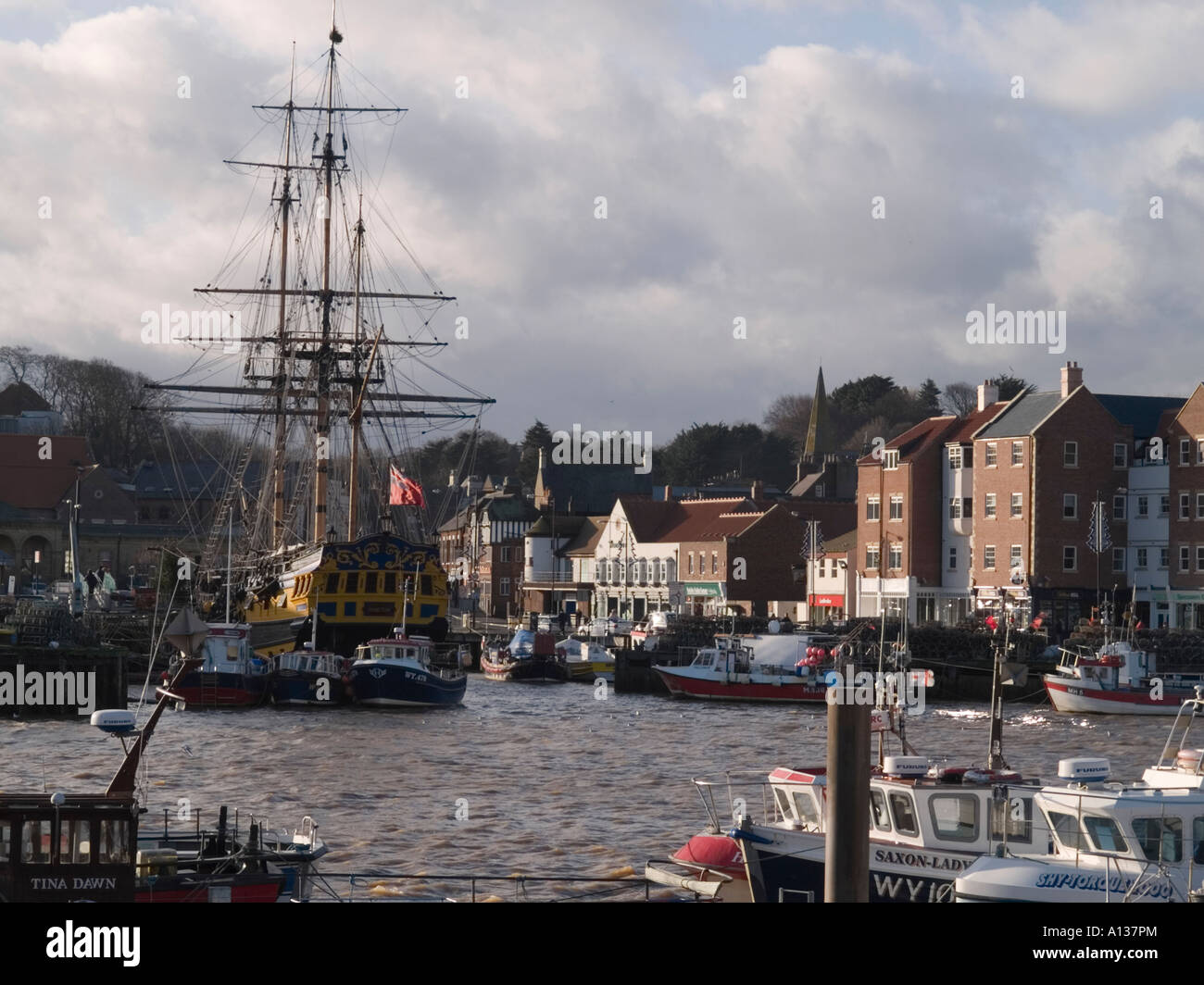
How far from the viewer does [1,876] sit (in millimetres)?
22047

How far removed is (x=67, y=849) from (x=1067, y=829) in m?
13.8

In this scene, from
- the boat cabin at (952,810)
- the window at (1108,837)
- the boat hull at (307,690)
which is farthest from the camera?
the boat hull at (307,690)

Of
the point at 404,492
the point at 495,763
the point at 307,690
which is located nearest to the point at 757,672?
the point at 404,492

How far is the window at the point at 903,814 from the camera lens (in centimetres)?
2638

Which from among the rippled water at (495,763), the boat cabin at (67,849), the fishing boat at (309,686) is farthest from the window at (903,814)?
the fishing boat at (309,686)

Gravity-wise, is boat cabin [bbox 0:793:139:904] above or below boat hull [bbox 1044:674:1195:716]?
above

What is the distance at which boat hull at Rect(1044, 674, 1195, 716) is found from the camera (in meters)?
70.1

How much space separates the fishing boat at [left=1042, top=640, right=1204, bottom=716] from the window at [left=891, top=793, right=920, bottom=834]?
46400 mm

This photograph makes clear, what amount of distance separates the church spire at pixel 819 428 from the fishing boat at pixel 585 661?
78194 mm

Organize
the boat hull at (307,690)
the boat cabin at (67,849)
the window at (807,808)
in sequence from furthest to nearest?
the boat hull at (307,690) → the window at (807,808) → the boat cabin at (67,849)

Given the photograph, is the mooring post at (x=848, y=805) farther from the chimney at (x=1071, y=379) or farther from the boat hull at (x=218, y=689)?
the chimney at (x=1071, y=379)

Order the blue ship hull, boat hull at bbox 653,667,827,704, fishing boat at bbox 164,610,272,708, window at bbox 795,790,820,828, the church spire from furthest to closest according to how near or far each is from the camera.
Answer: the church spire, boat hull at bbox 653,667,827,704, the blue ship hull, fishing boat at bbox 164,610,272,708, window at bbox 795,790,820,828

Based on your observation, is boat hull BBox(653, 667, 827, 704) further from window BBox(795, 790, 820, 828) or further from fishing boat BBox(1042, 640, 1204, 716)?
window BBox(795, 790, 820, 828)

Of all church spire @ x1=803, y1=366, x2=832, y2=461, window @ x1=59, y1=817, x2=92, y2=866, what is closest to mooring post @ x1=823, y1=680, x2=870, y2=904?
→ window @ x1=59, y1=817, x2=92, y2=866
